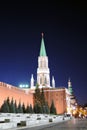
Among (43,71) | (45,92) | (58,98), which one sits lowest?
(58,98)

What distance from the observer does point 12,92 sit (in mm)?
72000

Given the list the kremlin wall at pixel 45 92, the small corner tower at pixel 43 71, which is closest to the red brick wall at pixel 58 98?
the kremlin wall at pixel 45 92

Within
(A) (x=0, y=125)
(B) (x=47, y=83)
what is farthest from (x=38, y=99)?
(A) (x=0, y=125)

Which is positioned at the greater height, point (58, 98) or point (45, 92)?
point (45, 92)

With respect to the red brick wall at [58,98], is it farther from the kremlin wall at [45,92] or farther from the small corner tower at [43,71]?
the small corner tower at [43,71]

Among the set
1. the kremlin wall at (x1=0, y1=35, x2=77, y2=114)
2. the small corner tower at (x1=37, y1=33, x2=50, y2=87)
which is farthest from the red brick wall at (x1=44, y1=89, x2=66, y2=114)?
the small corner tower at (x1=37, y1=33, x2=50, y2=87)

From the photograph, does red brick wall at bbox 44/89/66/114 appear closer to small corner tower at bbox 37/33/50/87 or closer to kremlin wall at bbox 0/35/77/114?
kremlin wall at bbox 0/35/77/114

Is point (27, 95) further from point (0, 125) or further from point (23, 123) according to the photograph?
point (0, 125)

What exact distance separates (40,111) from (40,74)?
48116 mm

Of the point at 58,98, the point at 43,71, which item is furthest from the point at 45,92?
the point at 43,71

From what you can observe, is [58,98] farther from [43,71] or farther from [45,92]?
[43,71]

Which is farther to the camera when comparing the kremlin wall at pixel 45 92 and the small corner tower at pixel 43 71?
the small corner tower at pixel 43 71

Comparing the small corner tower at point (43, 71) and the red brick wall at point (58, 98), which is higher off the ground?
the small corner tower at point (43, 71)

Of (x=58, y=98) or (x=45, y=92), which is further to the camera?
(x=45, y=92)
